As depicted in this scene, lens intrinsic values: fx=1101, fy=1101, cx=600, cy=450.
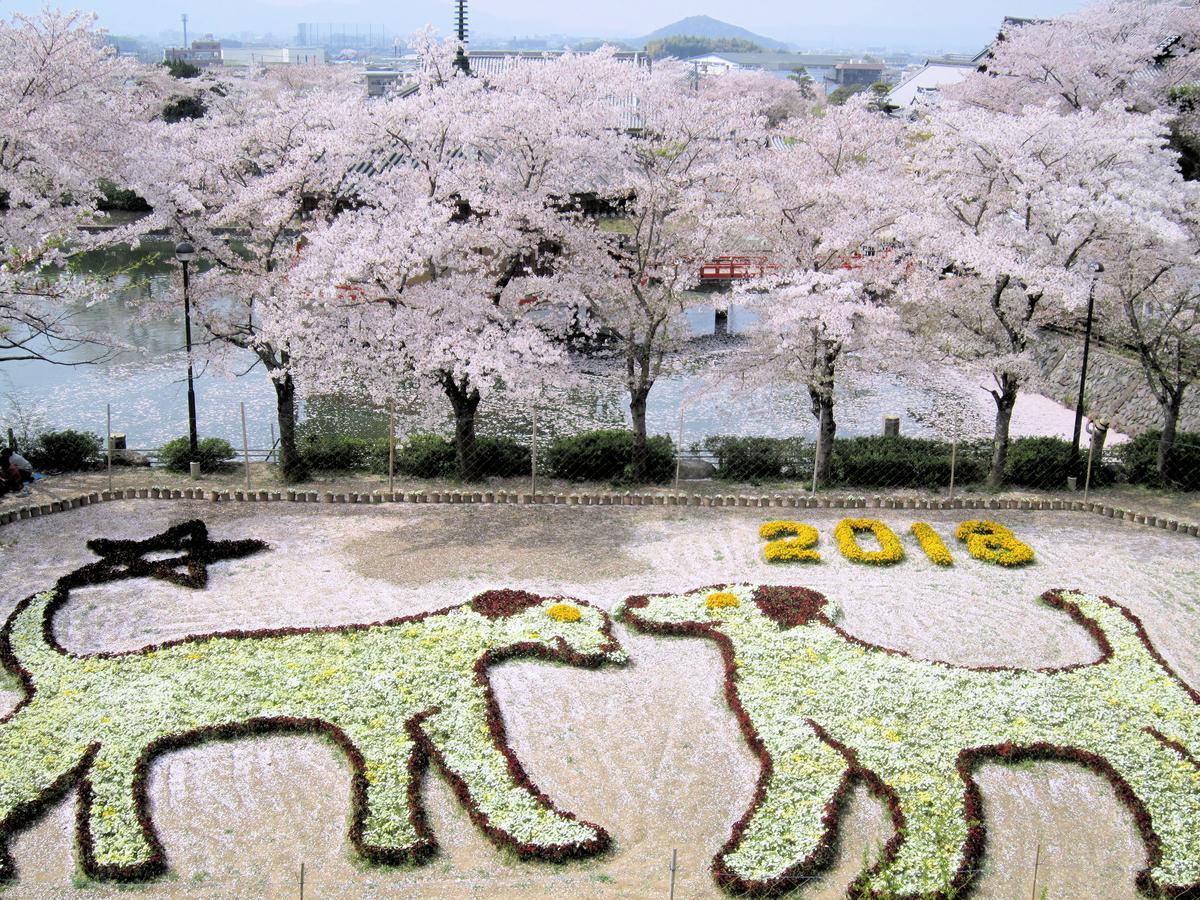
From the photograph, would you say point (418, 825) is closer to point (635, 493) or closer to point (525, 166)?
point (635, 493)

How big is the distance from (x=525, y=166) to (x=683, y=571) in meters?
8.53

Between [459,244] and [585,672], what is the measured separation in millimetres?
9275

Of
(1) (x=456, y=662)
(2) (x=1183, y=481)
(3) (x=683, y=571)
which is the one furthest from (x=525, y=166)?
(2) (x=1183, y=481)

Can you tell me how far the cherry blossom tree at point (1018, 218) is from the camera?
63.4ft

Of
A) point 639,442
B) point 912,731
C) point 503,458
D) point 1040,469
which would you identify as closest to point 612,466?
point 639,442

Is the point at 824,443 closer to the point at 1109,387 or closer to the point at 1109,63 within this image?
the point at 1109,387

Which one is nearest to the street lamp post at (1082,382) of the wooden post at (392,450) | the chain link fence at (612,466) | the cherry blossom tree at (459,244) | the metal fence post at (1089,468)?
the chain link fence at (612,466)

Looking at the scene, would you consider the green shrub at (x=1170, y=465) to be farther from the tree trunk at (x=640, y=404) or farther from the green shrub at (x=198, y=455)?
the green shrub at (x=198, y=455)

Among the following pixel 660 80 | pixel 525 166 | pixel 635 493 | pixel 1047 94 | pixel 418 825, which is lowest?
pixel 418 825

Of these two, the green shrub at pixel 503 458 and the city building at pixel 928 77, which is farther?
the city building at pixel 928 77

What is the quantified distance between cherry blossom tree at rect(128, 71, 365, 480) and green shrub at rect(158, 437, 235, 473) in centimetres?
166

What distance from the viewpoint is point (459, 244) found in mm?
20156

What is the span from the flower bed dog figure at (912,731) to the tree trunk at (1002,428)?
562 cm

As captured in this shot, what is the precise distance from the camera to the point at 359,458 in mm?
22000
